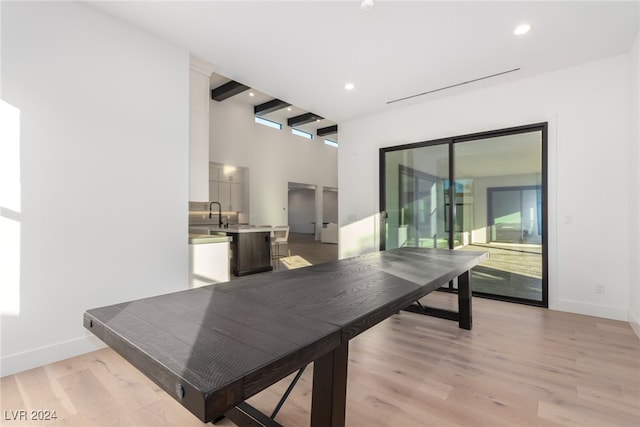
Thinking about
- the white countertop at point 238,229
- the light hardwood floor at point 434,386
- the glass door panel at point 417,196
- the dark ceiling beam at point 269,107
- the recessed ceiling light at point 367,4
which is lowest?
the light hardwood floor at point 434,386

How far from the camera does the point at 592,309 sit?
3.28 meters

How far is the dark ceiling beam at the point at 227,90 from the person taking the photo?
239 inches

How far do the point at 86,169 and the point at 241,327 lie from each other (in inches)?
90.0

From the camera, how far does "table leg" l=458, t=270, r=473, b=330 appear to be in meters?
2.83

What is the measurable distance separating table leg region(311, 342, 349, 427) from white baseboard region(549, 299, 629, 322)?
11.8ft

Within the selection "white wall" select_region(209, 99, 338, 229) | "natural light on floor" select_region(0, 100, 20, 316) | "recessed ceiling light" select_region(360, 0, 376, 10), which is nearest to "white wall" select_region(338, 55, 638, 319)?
"recessed ceiling light" select_region(360, 0, 376, 10)

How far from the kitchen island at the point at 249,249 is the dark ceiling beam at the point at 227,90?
2854 mm

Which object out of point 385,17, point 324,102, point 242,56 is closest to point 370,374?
point 385,17

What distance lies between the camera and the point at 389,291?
149cm

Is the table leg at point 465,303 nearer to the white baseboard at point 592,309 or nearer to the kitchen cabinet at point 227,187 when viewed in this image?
the white baseboard at point 592,309

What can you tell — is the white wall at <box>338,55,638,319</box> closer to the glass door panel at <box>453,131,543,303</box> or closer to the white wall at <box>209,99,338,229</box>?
the glass door panel at <box>453,131,543,303</box>

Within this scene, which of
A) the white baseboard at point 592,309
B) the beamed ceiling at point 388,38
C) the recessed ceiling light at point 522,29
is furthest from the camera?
the white baseboard at point 592,309

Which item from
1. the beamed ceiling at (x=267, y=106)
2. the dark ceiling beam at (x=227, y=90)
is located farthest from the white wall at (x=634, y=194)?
the dark ceiling beam at (x=227, y=90)

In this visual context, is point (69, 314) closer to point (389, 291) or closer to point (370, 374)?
Answer: point (370, 374)
